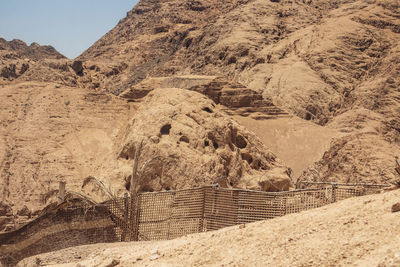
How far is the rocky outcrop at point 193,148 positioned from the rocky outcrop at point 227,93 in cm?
771

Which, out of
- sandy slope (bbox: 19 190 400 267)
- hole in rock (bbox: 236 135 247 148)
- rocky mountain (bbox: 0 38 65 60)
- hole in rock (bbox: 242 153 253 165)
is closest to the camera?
sandy slope (bbox: 19 190 400 267)

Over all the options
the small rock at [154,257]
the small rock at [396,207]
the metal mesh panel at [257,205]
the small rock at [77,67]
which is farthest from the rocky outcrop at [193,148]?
the small rock at [77,67]

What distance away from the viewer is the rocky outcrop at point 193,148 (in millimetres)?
14609

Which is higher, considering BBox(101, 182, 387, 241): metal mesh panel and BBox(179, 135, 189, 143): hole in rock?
BBox(179, 135, 189, 143): hole in rock

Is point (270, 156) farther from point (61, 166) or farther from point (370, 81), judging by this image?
point (370, 81)

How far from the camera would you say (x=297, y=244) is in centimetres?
605

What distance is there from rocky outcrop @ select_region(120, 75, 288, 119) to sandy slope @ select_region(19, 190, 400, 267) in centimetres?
1761

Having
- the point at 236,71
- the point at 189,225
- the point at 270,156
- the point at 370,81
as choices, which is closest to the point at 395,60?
the point at 370,81

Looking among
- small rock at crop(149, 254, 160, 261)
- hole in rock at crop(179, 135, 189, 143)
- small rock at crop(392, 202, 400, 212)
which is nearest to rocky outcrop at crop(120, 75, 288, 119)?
hole in rock at crop(179, 135, 189, 143)

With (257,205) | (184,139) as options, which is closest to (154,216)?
(257,205)

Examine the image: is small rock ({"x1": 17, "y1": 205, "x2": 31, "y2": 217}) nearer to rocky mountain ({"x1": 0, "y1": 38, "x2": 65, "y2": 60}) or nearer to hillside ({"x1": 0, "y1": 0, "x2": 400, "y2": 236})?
hillside ({"x1": 0, "y1": 0, "x2": 400, "y2": 236})

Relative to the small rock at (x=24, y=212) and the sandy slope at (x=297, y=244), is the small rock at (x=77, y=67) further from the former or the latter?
the sandy slope at (x=297, y=244)

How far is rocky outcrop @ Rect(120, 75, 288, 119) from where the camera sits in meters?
25.4

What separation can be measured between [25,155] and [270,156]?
6979 mm
